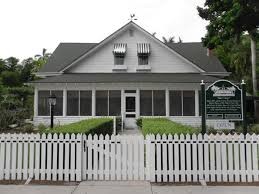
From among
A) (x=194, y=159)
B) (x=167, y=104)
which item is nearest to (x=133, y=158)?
(x=194, y=159)

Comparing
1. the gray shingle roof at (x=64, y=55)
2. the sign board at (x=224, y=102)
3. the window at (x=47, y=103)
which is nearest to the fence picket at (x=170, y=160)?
the sign board at (x=224, y=102)

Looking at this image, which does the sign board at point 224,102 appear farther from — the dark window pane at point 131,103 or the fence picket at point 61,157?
the dark window pane at point 131,103

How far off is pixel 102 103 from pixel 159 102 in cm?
450

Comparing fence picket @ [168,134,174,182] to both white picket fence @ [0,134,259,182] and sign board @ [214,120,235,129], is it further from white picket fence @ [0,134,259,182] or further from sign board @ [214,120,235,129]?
sign board @ [214,120,235,129]

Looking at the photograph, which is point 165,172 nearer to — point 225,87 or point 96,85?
point 225,87

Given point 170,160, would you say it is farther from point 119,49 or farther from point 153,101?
point 119,49

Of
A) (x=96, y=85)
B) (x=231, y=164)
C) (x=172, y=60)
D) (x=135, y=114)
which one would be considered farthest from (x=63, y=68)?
(x=231, y=164)

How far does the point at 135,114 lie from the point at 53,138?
17687 mm

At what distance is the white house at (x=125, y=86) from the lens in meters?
25.6

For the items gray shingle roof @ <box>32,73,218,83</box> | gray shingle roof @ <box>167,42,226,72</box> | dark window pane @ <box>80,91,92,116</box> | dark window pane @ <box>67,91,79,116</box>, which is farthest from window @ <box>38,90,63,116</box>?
gray shingle roof @ <box>167,42,226,72</box>

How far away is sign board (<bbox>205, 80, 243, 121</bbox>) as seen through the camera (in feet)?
32.0

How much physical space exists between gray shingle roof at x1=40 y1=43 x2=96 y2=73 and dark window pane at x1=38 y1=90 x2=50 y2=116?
12.6 ft

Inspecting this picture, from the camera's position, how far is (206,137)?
8406 mm

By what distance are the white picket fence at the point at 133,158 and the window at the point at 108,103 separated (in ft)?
56.9
